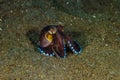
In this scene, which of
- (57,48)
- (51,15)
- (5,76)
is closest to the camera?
(5,76)

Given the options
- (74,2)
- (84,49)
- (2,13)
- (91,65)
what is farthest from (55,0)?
(91,65)

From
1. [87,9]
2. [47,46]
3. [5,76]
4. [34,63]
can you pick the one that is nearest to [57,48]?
[47,46]

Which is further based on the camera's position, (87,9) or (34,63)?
(87,9)

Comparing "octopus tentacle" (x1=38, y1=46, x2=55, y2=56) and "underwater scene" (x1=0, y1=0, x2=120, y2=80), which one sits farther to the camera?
"octopus tentacle" (x1=38, y1=46, x2=55, y2=56)

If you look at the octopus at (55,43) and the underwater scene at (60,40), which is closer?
the underwater scene at (60,40)

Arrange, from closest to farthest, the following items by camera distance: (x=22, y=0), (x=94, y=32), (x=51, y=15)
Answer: (x=94, y=32)
(x=51, y=15)
(x=22, y=0)

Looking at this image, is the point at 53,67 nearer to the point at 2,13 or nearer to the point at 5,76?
the point at 5,76

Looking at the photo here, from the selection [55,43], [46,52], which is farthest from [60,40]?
[46,52]

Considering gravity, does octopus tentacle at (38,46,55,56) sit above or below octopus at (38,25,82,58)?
below

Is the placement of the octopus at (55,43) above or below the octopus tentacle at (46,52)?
above
